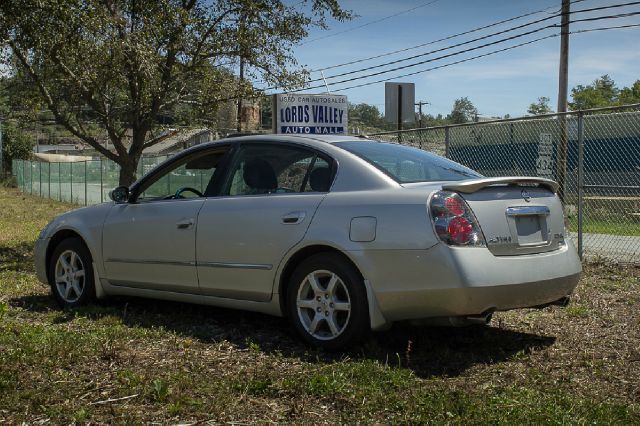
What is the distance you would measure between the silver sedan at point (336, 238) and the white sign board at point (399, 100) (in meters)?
10.6

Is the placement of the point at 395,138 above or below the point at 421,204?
above

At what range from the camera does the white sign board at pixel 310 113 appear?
489 inches

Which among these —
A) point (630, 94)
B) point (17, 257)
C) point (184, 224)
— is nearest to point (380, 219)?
point (184, 224)

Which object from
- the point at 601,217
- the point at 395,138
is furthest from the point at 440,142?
the point at 601,217

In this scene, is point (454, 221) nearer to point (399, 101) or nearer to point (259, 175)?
point (259, 175)

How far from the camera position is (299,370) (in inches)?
187

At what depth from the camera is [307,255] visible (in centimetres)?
537

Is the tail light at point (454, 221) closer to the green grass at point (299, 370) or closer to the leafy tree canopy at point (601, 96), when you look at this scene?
the green grass at point (299, 370)

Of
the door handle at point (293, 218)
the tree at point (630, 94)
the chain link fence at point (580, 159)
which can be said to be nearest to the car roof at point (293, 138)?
the door handle at point (293, 218)

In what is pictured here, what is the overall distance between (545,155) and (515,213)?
25.0ft

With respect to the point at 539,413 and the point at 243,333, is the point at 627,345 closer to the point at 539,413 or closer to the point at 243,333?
the point at 539,413

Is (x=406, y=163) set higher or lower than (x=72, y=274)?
higher

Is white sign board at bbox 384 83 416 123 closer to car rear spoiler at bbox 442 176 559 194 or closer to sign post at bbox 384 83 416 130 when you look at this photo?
sign post at bbox 384 83 416 130

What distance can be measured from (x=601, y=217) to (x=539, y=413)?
9854 mm
